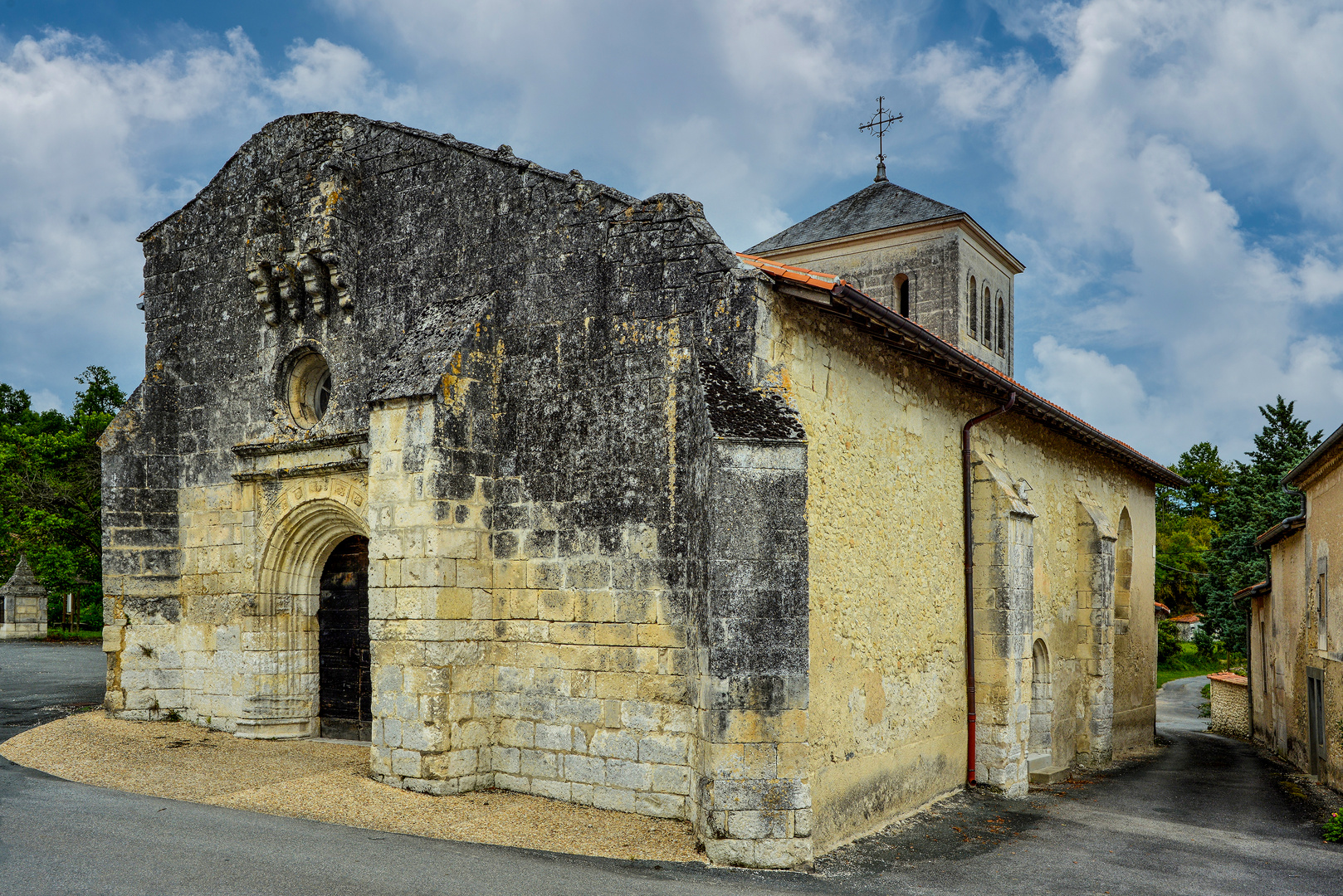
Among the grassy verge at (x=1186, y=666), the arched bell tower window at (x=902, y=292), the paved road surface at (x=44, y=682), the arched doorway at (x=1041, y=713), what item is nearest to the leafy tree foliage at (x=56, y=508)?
the paved road surface at (x=44, y=682)

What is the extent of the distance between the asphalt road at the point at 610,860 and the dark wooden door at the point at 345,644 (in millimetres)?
2748

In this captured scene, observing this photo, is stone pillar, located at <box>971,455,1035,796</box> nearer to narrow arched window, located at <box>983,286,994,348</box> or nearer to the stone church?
the stone church

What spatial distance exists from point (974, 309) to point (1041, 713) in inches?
330

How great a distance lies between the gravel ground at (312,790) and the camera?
24.4 ft

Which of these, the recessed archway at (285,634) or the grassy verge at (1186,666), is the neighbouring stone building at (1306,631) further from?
the grassy verge at (1186,666)

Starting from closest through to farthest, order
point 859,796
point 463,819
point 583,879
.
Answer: point 583,879 < point 463,819 < point 859,796

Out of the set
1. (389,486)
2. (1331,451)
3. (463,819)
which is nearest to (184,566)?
(389,486)

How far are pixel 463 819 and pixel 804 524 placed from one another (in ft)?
12.1

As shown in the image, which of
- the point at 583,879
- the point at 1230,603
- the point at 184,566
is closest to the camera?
the point at 583,879

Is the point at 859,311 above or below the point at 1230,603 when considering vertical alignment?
above

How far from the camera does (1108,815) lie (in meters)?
10.2

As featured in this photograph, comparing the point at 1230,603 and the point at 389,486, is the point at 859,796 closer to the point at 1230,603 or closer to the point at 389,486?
the point at 389,486

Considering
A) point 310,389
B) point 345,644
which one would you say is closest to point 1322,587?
point 345,644

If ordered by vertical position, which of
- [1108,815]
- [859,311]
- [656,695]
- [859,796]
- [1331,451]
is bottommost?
[1108,815]
